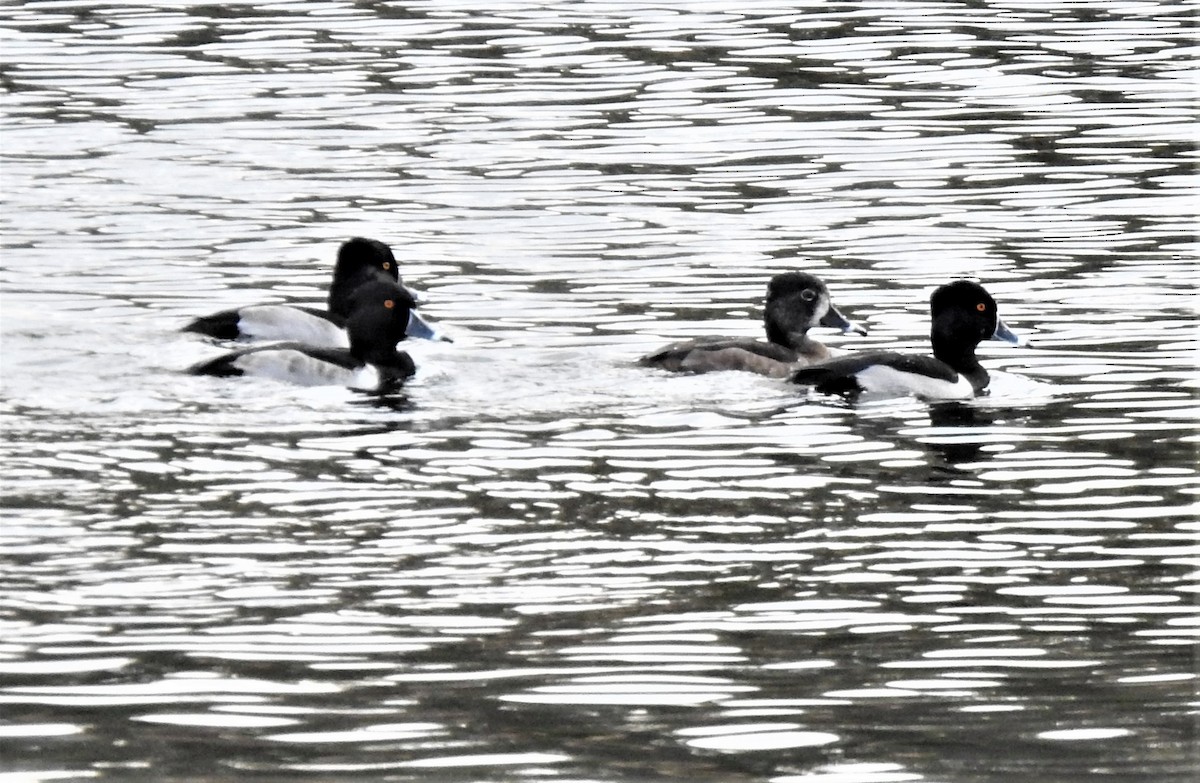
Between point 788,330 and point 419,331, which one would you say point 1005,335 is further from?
point 419,331

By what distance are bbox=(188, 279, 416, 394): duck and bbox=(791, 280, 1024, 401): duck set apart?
101 inches

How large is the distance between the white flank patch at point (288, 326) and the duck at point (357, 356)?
0.43 meters

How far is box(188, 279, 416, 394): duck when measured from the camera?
48.0ft

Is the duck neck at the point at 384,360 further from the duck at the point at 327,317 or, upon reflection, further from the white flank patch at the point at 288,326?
the white flank patch at the point at 288,326

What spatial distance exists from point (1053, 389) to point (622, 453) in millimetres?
3146

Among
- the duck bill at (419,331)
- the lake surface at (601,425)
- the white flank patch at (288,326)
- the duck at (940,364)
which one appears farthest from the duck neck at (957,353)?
the white flank patch at (288,326)

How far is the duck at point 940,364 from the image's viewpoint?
47.4 feet

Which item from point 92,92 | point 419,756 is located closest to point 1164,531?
point 419,756

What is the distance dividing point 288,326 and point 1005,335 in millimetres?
4732

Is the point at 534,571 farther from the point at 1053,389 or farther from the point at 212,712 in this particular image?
the point at 1053,389

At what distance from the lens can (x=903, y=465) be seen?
41.1ft

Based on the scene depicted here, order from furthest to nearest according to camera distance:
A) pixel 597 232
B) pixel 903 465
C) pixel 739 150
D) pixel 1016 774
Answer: pixel 739 150, pixel 597 232, pixel 903 465, pixel 1016 774

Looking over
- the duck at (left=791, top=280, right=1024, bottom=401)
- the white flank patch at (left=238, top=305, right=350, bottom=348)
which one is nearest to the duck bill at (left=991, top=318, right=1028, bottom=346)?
the duck at (left=791, top=280, right=1024, bottom=401)

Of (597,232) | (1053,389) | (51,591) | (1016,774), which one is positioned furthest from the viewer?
(597,232)
